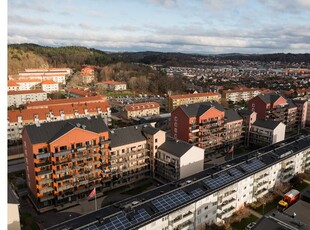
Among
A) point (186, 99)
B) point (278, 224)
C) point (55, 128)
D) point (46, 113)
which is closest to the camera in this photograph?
point (278, 224)

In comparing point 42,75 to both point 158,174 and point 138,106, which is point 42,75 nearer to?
point 138,106

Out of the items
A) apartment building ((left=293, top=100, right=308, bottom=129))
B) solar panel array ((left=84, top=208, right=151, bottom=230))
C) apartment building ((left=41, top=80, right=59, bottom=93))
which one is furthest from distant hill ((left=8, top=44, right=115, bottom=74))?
solar panel array ((left=84, top=208, right=151, bottom=230))

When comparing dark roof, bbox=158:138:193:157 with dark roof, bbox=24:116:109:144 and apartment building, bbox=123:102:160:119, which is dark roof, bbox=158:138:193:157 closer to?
dark roof, bbox=24:116:109:144

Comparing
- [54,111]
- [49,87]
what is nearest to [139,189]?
[54,111]

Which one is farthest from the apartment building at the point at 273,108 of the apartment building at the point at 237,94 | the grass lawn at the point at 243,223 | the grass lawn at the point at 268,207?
the grass lawn at the point at 243,223
